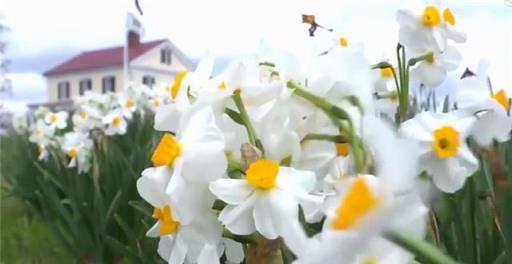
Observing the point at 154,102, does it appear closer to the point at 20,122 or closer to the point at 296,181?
the point at 20,122

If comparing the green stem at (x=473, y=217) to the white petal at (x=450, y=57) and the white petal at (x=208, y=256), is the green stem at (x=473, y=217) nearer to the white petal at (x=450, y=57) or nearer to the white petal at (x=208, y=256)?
the white petal at (x=450, y=57)

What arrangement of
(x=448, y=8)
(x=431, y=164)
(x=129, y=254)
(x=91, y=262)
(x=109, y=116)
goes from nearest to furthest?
1. (x=431, y=164)
2. (x=448, y=8)
3. (x=129, y=254)
4. (x=91, y=262)
5. (x=109, y=116)

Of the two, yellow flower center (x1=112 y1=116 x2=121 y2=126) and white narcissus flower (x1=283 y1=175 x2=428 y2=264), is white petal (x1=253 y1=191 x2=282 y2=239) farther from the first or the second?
yellow flower center (x1=112 y1=116 x2=121 y2=126)

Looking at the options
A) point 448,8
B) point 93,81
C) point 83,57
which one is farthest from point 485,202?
point 83,57

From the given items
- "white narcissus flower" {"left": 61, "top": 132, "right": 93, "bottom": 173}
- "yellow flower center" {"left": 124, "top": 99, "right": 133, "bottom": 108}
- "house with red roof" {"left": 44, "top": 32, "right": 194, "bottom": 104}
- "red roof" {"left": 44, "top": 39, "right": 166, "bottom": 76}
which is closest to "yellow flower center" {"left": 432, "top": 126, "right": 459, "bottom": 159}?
"white narcissus flower" {"left": 61, "top": 132, "right": 93, "bottom": 173}

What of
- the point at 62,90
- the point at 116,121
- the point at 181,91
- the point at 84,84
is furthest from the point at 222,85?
the point at 84,84

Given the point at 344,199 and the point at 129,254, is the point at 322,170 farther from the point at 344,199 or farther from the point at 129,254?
the point at 129,254
